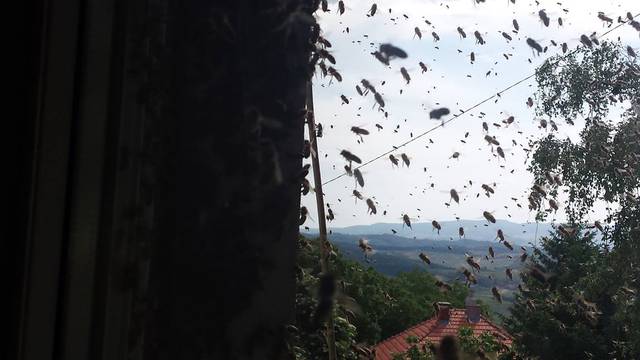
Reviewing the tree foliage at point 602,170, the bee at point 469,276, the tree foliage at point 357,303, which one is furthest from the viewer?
the tree foliage at point 602,170

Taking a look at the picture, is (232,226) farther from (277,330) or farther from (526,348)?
(526,348)

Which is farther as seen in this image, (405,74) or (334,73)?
(405,74)

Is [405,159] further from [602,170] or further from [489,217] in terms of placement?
[602,170]

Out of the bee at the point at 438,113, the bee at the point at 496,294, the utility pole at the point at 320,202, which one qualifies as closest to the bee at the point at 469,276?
the bee at the point at 496,294

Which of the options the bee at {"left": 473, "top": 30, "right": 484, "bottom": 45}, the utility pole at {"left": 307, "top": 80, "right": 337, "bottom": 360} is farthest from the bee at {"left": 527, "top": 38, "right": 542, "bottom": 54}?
the utility pole at {"left": 307, "top": 80, "right": 337, "bottom": 360}

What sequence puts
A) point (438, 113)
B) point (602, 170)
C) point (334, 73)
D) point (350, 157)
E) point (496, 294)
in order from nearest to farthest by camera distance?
point (334, 73) → point (350, 157) → point (438, 113) → point (496, 294) → point (602, 170)

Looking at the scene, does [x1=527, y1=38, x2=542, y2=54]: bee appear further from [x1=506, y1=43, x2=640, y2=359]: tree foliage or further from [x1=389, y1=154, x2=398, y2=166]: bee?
[x1=506, y1=43, x2=640, y2=359]: tree foliage

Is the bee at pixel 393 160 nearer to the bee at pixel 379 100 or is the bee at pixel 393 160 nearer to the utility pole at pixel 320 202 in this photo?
the bee at pixel 379 100

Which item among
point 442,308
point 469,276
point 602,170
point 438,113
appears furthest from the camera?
point 602,170

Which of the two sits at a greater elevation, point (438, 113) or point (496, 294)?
point (438, 113)

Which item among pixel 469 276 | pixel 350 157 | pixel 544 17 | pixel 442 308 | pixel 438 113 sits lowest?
pixel 442 308

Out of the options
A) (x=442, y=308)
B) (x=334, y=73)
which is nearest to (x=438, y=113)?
(x=334, y=73)
